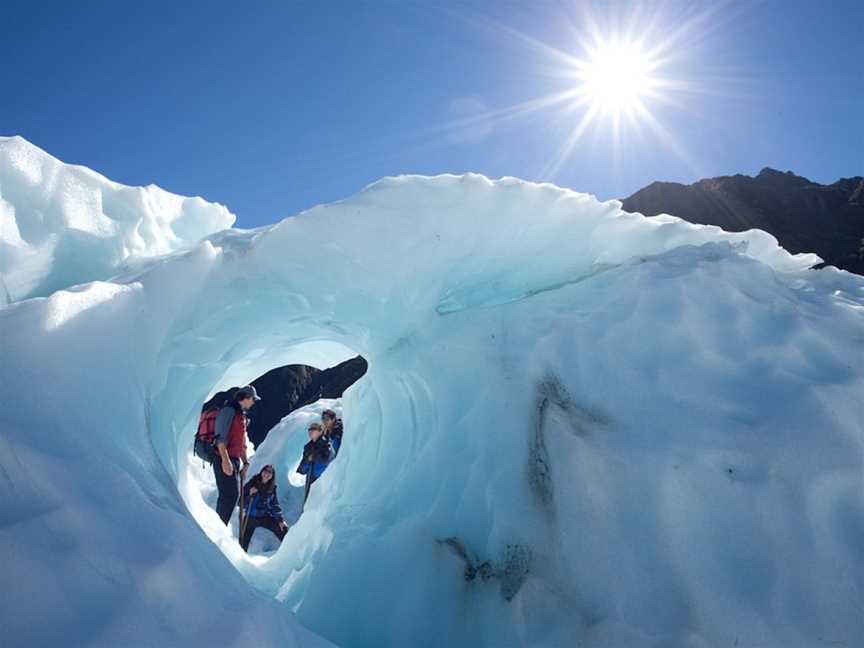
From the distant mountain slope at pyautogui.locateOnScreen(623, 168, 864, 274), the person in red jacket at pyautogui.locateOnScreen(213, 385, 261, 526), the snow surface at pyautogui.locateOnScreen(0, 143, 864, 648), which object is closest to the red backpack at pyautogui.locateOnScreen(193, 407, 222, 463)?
the person in red jacket at pyautogui.locateOnScreen(213, 385, 261, 526)

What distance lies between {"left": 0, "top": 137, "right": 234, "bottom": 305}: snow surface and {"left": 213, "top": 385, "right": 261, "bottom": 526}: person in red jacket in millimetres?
1635

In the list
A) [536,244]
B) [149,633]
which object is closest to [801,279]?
[536,244]

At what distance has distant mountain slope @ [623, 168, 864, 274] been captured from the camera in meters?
17.9

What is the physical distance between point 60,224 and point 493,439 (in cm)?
277

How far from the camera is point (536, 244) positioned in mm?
3549

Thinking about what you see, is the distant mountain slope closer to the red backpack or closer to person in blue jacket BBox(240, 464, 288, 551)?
person in blue jacket BBox(240, 464, 288, 551)

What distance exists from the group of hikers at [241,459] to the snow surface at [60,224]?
1753 millimetres

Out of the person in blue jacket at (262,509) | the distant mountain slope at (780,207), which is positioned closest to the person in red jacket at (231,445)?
the person in blue jacket at (262,509)

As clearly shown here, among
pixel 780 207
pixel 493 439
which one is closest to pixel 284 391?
pixel 493 439

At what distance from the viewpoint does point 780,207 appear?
19125 mm

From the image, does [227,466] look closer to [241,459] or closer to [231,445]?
[231,445]

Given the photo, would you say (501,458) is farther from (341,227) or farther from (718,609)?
(341,227)

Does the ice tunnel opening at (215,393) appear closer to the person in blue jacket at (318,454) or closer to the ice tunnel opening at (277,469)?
the ice tunnel opening at (277,469)

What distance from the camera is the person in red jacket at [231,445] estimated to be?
4703mm
